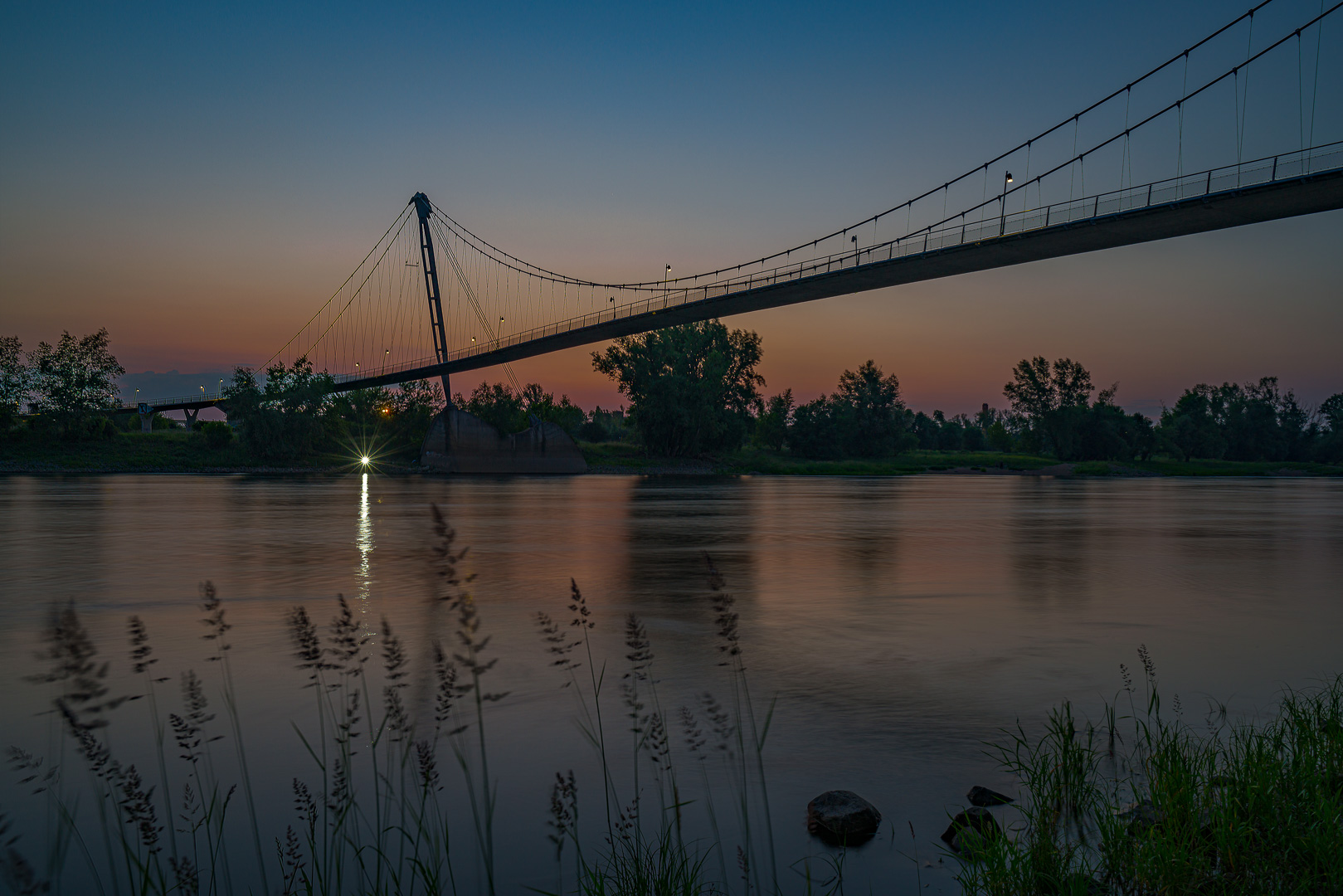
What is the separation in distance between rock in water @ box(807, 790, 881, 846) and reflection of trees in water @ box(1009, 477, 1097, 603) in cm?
909

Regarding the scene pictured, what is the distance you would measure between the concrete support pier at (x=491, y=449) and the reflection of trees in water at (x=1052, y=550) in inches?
1743

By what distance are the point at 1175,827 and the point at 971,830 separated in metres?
0.84

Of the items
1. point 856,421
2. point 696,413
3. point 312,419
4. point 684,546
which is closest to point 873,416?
point 856,421

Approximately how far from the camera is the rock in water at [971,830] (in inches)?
151

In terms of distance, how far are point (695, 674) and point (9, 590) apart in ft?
37.6

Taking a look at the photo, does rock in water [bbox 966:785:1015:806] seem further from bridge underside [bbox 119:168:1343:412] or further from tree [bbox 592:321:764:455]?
tree [bbox 592:321:764:455]

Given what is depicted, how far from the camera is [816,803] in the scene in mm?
4395

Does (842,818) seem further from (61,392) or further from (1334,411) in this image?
(1334,411)

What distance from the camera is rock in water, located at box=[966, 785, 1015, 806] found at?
4512 mm

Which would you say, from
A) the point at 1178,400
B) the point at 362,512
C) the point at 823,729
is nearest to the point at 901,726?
the point at 823,729

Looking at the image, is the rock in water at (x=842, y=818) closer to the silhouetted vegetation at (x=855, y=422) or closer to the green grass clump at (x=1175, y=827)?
the green grass clump at (x=1175, y=827)

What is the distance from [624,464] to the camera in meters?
82.7

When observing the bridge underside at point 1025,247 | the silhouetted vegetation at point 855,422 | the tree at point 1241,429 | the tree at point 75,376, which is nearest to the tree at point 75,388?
the tree at point 75,376

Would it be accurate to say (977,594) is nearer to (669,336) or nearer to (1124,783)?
(1124,783)
